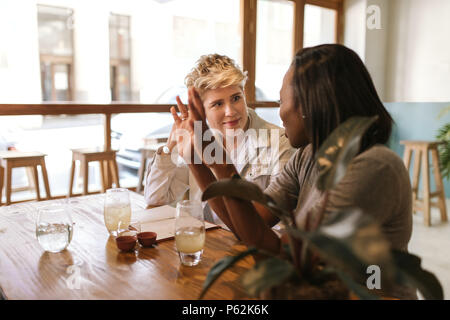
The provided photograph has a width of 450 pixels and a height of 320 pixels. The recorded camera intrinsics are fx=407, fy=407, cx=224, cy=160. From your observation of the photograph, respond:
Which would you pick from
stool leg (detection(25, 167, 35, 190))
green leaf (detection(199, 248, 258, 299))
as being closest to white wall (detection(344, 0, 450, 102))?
stool leg (detection(25, 167, 35, 190))

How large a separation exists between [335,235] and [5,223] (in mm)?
1308

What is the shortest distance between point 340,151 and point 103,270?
0.68 meters

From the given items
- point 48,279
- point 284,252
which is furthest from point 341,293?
point 48,279

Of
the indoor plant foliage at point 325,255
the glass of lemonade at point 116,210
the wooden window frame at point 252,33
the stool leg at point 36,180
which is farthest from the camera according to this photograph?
the wooden window frame at point 252,33

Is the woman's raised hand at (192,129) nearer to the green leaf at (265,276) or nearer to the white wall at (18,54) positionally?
the green leaf at (265,276)

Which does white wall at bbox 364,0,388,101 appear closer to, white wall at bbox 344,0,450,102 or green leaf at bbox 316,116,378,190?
white wall at bbox 344,0,450,102

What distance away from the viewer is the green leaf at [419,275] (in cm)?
64

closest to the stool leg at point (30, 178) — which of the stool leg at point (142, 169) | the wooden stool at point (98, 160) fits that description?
the wooden stool at point (98, 160)

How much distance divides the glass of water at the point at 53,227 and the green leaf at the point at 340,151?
2.51ft

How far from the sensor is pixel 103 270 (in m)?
1.02

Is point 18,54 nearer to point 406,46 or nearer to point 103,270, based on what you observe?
point 103,270

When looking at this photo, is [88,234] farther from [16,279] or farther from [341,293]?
[341,293]

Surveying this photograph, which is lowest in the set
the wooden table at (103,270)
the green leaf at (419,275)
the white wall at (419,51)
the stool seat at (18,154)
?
the stool seat at (18,154)

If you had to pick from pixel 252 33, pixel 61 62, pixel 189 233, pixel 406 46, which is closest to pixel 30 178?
pixel 61 62
